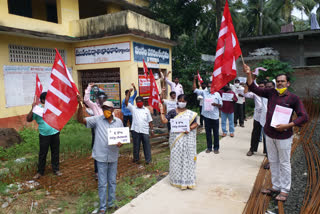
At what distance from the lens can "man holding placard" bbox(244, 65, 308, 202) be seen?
370 cm

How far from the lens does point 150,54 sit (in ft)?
37.7

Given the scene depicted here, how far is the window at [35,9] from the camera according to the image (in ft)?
36.3

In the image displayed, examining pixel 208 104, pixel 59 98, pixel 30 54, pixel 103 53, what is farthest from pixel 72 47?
pixel 59 98

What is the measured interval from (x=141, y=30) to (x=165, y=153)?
5.92 meters

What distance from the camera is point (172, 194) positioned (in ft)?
13.8

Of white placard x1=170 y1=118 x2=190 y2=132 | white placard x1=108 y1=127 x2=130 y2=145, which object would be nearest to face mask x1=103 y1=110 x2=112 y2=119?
white placard x1=108 y1=127 x2=130 y2=145

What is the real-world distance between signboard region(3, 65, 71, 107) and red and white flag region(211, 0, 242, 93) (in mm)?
7562

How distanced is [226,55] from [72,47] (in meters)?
8.81

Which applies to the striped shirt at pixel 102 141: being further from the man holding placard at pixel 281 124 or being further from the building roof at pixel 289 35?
the building roof at pixel 289 35

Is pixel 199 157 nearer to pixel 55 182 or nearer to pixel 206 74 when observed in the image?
pixel 55 182

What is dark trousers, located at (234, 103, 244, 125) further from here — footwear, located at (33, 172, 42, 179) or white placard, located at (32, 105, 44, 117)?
footwear, located at (33, 172, 42, 179)

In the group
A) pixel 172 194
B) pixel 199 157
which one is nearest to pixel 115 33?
pixel 199 157

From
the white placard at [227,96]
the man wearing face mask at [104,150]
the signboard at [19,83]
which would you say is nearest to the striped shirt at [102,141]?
the man wearing face mask at [104,150]

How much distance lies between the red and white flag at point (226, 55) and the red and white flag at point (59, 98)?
2396 mm
